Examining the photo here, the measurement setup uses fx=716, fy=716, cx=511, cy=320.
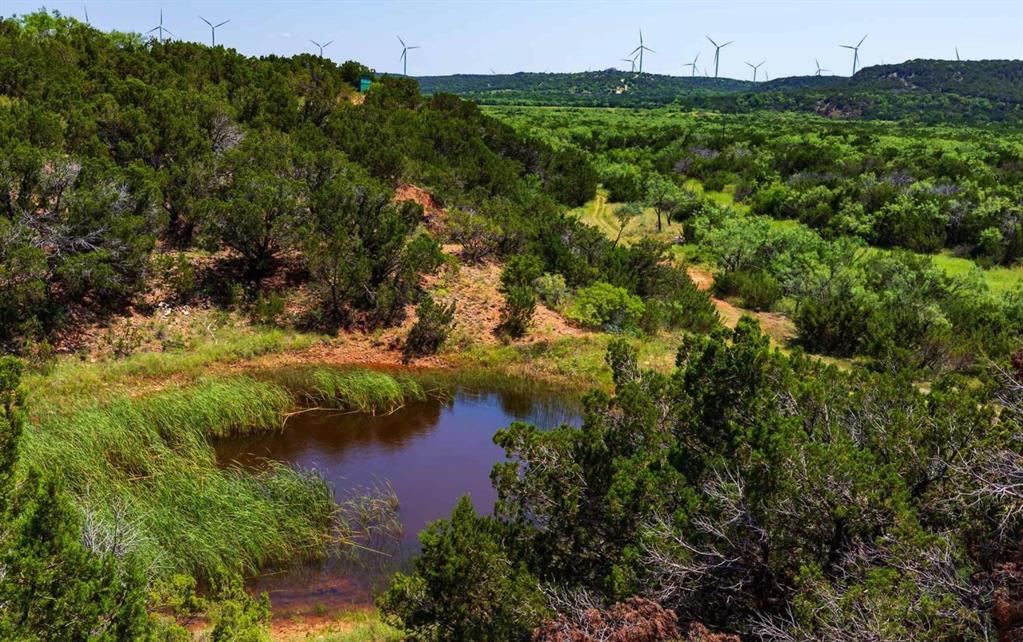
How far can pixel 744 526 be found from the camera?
6.70 m

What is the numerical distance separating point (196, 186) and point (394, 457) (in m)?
11.4

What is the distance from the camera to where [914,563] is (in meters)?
5.70

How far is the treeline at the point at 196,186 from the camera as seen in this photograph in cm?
1634

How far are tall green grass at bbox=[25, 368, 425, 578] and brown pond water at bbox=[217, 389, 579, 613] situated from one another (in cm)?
47

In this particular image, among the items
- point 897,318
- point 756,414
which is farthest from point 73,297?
point 897,318

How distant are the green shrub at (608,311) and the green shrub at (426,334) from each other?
4.02 m

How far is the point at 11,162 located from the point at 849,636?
1841 centimetres

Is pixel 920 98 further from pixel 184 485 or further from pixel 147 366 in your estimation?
pixel 184 485

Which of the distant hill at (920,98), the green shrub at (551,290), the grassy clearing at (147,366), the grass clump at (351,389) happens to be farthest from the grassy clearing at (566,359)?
the distant hill at (920,98)

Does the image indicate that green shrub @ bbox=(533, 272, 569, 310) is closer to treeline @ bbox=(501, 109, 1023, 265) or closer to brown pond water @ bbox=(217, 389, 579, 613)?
brown pond water @ bbox=(217, 389, 579, 613)

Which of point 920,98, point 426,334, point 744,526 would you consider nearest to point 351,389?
point 426,334

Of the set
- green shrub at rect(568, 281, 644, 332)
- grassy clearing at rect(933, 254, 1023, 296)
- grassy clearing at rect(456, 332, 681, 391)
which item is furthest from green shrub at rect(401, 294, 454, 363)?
grassy clearing at rect(933, 254, 1023, 296)

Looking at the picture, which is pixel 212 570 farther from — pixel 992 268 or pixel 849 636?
pixel 992 268

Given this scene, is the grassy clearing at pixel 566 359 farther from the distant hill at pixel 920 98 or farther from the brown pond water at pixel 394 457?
the distant hill at pixel 920 98
